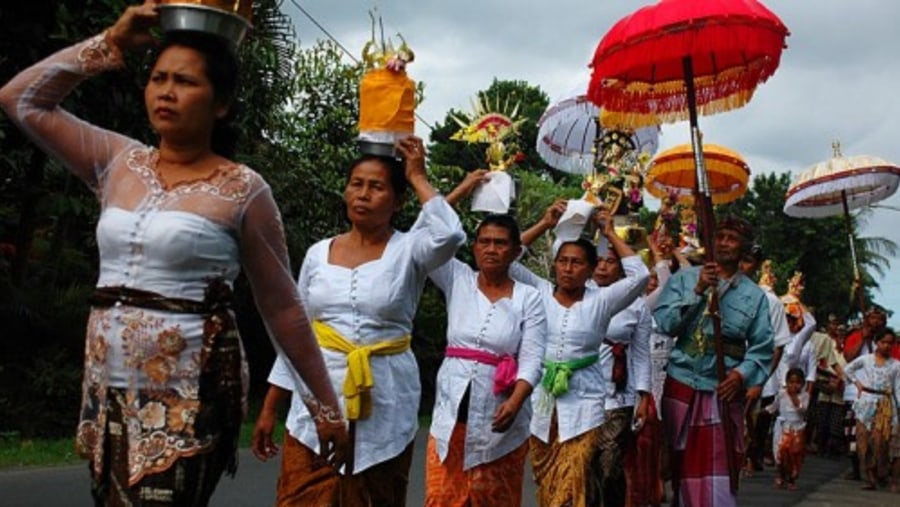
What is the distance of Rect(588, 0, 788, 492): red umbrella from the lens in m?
6.71

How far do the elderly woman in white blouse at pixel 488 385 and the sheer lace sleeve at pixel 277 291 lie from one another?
2533mm

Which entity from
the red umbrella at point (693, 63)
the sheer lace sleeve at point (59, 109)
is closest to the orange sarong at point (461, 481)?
the red umbrella at point (693, 63)

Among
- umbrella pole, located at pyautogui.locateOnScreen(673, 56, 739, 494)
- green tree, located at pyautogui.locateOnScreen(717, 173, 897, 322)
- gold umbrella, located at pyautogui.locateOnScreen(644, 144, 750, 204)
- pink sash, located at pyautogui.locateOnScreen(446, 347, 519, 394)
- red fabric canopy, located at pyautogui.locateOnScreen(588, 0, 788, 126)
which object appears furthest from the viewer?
green tree, located at pyautogui.locateOnScreen(717, 173, 897, 322)

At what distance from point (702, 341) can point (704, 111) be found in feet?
5.30

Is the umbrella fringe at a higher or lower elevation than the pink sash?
higher

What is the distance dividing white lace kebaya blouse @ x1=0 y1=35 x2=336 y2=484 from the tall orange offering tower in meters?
1.88

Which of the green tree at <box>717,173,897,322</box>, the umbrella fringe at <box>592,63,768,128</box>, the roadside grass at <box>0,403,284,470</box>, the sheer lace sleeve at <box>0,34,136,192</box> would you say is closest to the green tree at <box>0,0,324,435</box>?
the roadside grass at <box>0,403,284,470</box>

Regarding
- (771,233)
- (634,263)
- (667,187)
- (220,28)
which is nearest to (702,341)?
(634,263)

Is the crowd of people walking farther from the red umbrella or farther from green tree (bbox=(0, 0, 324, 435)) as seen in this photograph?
green tree (bbox=(0, 0, 324, 435))

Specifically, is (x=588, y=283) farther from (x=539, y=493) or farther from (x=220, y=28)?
(x=220, y=28)

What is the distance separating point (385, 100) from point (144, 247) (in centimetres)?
227

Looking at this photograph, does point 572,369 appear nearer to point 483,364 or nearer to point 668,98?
point 483,364

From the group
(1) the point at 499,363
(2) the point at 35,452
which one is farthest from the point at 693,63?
(2) the point at 35,452

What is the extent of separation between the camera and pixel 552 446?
23.7 feet
